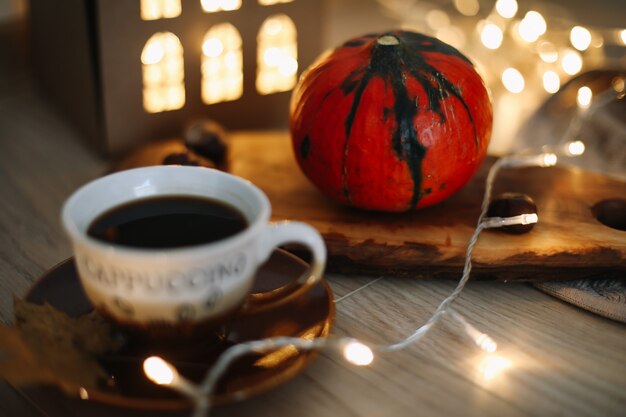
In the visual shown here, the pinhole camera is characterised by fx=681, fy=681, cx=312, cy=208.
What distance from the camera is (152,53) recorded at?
88 centimetres

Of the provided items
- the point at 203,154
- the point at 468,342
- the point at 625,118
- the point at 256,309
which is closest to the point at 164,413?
the point at 256,309

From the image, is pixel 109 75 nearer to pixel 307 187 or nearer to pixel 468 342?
pixel 307 187

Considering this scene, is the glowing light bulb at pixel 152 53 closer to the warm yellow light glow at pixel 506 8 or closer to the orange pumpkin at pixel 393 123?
the orange pumpkin at pixel 393 123

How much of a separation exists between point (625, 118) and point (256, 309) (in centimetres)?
64

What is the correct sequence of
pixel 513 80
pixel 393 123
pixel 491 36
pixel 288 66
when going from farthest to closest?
pixel 491 36 < pixel 513 80 < pixel 288 66 < pixel 393 123

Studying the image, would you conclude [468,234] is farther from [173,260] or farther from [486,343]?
[173,260]

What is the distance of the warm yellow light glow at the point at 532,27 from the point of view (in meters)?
1.12

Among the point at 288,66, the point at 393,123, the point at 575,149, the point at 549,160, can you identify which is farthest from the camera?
the point at 288,66

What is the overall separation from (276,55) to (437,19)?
0.52 m

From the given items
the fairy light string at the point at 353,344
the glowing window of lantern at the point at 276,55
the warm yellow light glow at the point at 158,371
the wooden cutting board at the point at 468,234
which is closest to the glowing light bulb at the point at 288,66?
the glowing window of lantern at the point at 276,55

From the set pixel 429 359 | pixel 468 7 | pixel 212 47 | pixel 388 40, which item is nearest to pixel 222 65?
pixel 212 47

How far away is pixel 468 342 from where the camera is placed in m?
0.58

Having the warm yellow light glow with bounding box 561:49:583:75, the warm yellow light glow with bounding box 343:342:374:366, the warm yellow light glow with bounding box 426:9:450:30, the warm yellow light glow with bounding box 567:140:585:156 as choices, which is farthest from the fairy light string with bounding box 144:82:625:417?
the warm yellow light glow with bounding box 426:9:450:30

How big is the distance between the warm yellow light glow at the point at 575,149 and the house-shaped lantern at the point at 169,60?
1.27 ft
